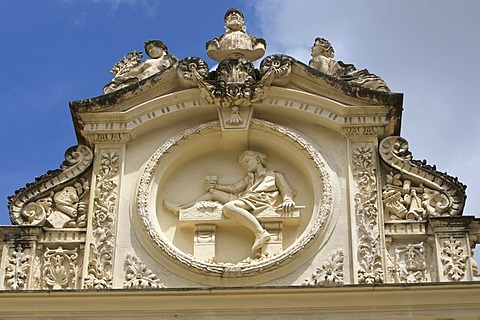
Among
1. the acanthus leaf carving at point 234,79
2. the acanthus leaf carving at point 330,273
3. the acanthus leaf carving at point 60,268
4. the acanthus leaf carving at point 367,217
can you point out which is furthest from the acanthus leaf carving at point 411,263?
the acanthus leaf carving at point 60,268

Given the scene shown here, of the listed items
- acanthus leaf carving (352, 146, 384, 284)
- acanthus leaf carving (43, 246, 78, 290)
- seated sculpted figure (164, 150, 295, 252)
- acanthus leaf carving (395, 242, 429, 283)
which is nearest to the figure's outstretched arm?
seated sculpted figure (164, 150, 295, 252)

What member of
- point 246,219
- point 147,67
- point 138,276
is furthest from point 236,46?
point 138,276

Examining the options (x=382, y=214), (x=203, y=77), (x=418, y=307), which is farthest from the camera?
(x=203, y=77)

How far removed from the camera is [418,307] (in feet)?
49.3

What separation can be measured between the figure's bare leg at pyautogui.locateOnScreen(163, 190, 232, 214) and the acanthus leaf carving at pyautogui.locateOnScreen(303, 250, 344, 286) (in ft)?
5.39

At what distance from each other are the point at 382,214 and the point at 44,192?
4.20 m

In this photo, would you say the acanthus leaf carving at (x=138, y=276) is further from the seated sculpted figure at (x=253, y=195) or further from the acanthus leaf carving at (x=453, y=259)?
the acanthus leaf carving at (x=453, y=259)

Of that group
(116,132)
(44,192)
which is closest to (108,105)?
(116,132)

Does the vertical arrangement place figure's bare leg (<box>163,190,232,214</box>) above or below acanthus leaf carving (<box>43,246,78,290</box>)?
above

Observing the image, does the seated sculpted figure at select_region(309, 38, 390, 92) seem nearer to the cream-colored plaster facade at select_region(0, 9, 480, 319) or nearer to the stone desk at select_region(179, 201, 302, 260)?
the cream-colored plaster facade at select_region(0, 9, 480, 319)

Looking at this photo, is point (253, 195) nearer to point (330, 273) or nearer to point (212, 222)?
point (212, 222)

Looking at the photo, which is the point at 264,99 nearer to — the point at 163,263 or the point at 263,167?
the point at 263,167

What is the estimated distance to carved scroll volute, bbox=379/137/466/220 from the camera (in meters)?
16.0

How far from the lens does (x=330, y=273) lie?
15.5 meters
